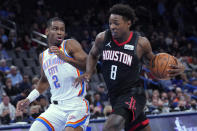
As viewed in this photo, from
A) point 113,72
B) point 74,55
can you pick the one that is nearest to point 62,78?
point 74,55

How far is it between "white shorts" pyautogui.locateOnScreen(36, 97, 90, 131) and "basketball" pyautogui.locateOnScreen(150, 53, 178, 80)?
1038 mm

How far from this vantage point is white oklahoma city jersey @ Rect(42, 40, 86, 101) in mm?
4727

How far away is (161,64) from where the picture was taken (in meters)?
4.51

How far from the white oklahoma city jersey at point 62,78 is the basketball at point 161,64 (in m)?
1.00

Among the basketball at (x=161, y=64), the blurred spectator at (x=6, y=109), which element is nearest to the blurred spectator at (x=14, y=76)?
the blurred spectator at (x=6, y=109)

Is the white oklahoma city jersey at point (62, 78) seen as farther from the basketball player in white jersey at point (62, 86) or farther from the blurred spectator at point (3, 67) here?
the blurred spectator at point (3, 67)

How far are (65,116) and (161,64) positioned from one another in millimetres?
1396

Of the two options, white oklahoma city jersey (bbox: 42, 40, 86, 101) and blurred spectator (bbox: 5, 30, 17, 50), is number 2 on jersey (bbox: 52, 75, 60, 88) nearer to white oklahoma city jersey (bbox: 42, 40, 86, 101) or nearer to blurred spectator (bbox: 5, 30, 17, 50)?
white oklahoma city jersey (bbox: 42, 40, 86, 101)

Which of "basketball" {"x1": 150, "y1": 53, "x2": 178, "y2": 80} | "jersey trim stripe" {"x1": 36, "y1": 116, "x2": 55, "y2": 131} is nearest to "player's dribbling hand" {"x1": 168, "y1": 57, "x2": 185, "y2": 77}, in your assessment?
"basketball" {"x1": 150, "y1": 53, "x2": 178, "y2": 80}

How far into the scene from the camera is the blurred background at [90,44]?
31.0 ft

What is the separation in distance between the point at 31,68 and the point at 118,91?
820cm

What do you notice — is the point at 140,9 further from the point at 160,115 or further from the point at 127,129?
the point at 127,129

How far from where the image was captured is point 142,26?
1738cm

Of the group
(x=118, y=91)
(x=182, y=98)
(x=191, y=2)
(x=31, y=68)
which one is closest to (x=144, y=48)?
(x=118, y=91)
